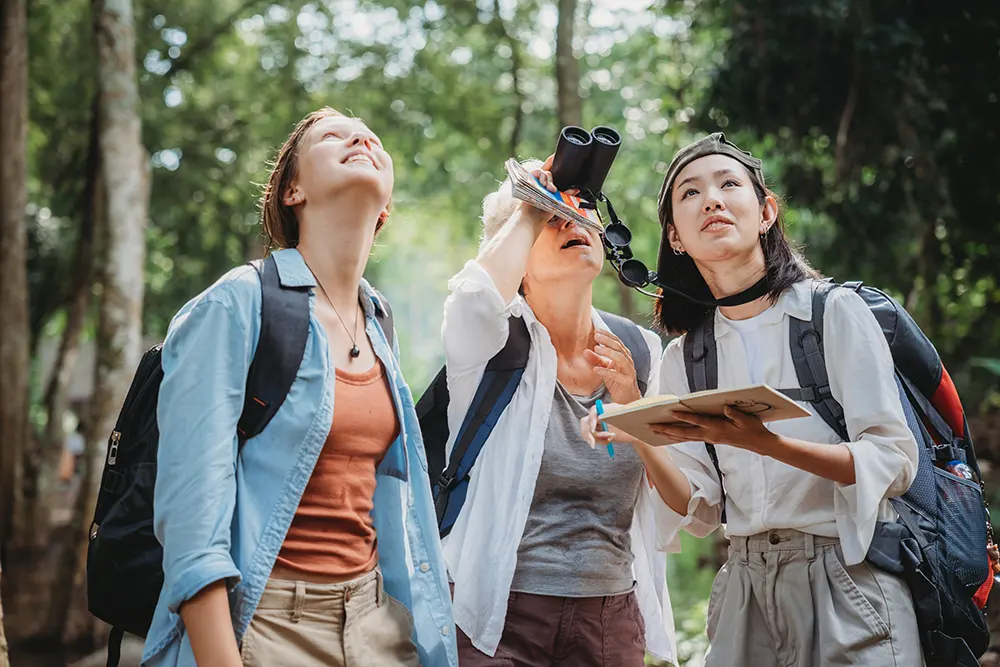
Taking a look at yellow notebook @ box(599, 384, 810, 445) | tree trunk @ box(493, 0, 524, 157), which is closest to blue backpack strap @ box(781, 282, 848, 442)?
yellow notebook @ box(599, 384, 810, 445)

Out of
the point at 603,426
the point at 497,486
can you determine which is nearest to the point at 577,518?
the point at 497,486

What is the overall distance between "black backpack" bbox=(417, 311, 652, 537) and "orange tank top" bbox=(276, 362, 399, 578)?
695mm

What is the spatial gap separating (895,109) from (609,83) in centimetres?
710

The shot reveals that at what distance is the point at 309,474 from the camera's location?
220cm

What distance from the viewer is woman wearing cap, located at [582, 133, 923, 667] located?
247cm

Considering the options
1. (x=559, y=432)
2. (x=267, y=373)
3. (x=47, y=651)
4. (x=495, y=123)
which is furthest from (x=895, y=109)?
(x=47, y=651)

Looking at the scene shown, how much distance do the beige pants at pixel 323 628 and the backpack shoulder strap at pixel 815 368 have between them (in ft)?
4.04

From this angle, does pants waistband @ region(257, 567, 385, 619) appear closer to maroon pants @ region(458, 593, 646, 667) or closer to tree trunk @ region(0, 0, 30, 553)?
maroon pants @ region(458, 593, 646, 667)

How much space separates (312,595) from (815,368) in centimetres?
143

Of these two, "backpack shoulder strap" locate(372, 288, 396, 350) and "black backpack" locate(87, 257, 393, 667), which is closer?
"black backpack" locate(87, 257, 393, 667)

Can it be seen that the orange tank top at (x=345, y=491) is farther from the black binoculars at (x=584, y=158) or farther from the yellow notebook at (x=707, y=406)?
the black binoculars at (x=584, y=158)

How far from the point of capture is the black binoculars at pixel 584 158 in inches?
121

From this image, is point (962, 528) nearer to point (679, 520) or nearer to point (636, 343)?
point (679, 520)

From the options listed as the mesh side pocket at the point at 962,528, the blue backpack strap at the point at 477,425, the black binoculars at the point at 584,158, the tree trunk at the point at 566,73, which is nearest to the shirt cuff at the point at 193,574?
the blue backpack strap at the point at 477,425
